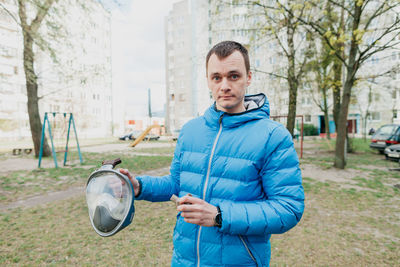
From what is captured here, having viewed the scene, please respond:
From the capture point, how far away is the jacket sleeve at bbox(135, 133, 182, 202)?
161 cm

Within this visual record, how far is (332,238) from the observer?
3965 millimetres

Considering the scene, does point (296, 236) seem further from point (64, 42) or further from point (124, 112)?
point (124, 112)

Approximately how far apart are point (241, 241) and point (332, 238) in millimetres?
3435

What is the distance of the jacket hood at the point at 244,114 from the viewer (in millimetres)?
1425

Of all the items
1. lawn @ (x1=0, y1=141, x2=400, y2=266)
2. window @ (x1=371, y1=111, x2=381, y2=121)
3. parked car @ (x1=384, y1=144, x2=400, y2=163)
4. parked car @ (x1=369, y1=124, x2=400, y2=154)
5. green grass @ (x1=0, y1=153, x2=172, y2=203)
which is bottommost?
green grass @ (x1=0, y1=153, x2=172, y2=203)

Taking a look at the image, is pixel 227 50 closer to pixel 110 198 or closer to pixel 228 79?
pixel 228 79

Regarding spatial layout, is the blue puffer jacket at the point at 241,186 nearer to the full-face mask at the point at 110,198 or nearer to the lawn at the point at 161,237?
the full-face mask at the point at 110,198

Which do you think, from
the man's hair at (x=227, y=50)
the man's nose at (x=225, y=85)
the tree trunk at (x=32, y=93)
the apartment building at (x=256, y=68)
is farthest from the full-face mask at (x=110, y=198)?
the tree trunk at (x=32, y=93)

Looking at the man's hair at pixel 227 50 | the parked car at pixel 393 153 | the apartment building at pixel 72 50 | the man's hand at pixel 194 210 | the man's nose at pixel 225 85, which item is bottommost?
the parked car at pixel 393 153

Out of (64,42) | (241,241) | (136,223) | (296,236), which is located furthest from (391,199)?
(64,42)

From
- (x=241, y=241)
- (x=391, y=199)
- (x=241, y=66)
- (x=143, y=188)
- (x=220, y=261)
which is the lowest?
(x=391, y=199)

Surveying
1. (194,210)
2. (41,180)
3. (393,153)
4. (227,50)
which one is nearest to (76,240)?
(194,210)

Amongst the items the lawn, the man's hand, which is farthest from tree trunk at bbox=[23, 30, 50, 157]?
the man's hand

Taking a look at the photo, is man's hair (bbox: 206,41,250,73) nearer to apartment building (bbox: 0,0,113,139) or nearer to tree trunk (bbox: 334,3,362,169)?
apartment building (bbox: 0,0,113,139)
